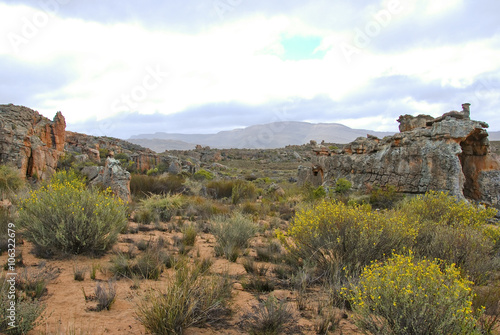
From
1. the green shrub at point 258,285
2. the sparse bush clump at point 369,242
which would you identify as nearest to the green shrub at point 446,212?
the sparse bush clump at point 369,242

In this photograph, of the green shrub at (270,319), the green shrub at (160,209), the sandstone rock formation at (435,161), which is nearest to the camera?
the green shrub at (270,319)

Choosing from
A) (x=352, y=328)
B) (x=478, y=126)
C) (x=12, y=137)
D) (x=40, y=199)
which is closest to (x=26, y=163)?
(x=12, y=137)

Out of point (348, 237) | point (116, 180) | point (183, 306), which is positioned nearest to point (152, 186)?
point (116, 180)

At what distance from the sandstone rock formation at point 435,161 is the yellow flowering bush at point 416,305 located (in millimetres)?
9421

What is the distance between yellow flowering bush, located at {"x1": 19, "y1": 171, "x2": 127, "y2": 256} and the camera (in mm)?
5551

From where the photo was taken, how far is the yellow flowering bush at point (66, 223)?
555 centimetres

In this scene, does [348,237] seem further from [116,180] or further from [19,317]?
[116,180]

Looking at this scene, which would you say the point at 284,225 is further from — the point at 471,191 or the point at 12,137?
the point at 12,137

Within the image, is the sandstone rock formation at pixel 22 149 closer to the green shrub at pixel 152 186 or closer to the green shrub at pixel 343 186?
the green shrub at pixel 152 186

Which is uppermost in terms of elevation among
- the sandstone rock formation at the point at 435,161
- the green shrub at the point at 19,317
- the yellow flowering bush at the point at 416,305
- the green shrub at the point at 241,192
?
the sandstone rock formation at the point at 435,161

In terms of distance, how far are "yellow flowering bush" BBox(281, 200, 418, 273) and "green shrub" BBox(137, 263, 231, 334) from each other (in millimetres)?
1867

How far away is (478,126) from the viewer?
12539 mm

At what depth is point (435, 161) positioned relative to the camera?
12.1 metres

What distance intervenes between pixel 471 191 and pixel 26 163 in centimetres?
2056
